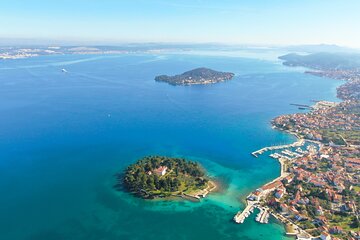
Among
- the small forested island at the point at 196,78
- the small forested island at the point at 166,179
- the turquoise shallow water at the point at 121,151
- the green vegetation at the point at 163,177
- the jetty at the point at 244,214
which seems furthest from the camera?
the small forested island at the point at 196,78

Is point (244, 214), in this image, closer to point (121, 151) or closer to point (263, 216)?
point (263, 216)

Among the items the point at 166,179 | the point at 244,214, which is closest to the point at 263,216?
the point at 244,214

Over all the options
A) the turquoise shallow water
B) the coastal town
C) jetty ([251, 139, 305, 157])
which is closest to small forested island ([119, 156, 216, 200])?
the turquoise shallow water

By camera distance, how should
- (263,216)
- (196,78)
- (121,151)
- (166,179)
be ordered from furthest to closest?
1. (196,78)
2. (121,151)
3. (166,179)
4. (263,216)

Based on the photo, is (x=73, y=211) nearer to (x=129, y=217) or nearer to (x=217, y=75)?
(x=129, y=217)

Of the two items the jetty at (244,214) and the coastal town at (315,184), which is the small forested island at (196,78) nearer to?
the coastal town at (315,184)

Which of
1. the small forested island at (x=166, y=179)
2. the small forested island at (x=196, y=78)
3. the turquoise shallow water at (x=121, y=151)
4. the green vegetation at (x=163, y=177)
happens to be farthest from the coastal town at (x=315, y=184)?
the small forested island at (x=196, y=78)
